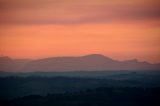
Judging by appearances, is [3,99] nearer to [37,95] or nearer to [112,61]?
[37,95]

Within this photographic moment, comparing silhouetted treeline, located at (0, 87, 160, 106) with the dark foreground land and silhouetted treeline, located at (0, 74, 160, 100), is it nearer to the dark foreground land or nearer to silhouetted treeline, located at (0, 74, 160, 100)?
the dark foreground land

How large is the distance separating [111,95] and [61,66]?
1.79 meters

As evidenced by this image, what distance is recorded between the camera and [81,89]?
988 centimetres

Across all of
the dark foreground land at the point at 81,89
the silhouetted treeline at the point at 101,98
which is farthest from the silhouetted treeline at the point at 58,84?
the silhouetted treeline at the point at 101,98

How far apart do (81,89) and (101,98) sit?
0.57 metres

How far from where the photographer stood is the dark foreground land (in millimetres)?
9430

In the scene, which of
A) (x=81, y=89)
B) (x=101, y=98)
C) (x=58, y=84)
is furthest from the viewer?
(x=58, y=84)

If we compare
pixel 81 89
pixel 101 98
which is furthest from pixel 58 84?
pixel 101 98

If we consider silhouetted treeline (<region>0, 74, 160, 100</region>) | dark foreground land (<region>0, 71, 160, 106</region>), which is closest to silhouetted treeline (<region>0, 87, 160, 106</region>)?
dark foreground land (<region>0, 71, 160, 106</region>)

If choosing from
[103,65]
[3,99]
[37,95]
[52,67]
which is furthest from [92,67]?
[3,99]

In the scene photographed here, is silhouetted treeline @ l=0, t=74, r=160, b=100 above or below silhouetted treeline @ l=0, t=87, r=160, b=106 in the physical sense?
above

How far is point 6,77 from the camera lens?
33.2ft

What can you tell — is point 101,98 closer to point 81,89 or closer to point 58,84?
point 81,89

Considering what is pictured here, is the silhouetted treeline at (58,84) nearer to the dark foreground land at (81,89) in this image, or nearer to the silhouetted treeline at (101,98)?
the dark foreground land at (81,89)
